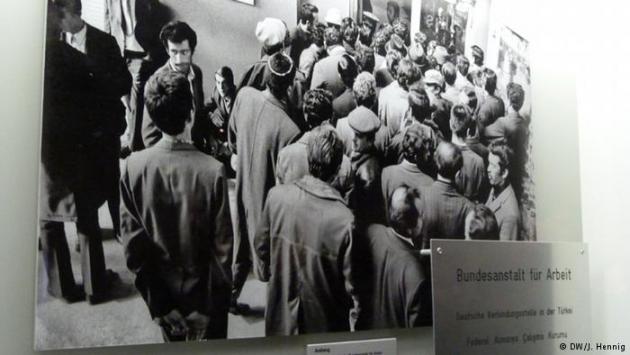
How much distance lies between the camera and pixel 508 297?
1.23m

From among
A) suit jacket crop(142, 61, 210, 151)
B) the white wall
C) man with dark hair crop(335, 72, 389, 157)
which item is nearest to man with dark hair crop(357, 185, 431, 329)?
man with dark hair crop(335, 72, 389, 157)

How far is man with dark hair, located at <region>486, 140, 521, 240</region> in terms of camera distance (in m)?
1.68

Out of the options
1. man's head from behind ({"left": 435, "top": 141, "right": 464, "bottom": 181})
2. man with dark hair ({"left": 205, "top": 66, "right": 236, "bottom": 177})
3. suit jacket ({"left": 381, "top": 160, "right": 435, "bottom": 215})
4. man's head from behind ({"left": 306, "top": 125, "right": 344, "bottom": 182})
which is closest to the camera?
man with dark hair ({"left": 205, "top": 66, "right": 236, "bottom": 177})

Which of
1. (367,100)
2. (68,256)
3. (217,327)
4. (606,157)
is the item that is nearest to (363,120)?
(367,100)

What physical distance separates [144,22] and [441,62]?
80 cm

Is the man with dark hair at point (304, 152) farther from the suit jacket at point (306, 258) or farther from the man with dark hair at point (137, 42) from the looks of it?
the man with dark hair at point (137, 42)

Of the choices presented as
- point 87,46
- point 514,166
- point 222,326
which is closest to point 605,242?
point 514,166

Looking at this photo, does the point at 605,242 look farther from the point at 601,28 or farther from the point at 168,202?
the point at 168,202

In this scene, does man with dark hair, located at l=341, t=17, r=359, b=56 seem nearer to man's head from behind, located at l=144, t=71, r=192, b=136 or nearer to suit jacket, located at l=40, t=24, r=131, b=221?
man's head from behind, located at l=144, t=71, r=192, b=136

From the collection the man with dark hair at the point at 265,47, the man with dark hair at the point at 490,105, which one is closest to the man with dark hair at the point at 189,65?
the man with dark hair at the point at 265,47

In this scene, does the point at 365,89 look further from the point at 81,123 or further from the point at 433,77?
the point at 81,123

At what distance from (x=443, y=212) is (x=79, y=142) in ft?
2.92

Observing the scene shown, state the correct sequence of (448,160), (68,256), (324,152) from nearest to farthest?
1. (68,256)
2. (324,152)
3. (448,160)

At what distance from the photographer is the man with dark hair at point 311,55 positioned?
1392 mm
